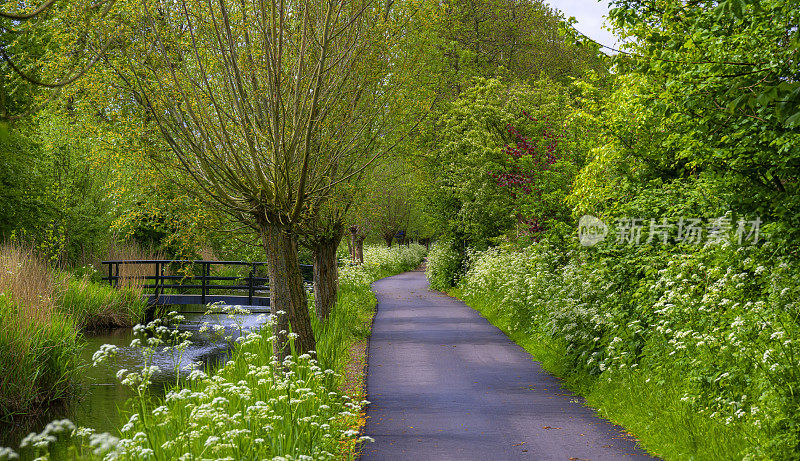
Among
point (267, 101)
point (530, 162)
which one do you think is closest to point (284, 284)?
point (267, 101)

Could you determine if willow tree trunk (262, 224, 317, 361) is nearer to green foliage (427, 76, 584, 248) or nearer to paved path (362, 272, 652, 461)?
paved path (362, 272, 652, 461)

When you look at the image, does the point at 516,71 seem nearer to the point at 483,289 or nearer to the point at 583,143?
the point at 483,289

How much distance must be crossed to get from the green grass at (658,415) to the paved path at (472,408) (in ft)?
0.65

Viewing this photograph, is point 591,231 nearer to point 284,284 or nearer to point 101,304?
point 284,284

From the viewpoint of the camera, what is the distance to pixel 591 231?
11.3m

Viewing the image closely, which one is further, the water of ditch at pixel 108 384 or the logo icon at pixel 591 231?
the logo icon at pixel 591 231

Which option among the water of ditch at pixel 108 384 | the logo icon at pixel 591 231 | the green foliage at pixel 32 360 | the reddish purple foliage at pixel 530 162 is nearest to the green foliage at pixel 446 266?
the reddish purple foliage at pixel 530 162

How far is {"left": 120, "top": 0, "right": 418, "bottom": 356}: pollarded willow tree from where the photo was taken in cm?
776

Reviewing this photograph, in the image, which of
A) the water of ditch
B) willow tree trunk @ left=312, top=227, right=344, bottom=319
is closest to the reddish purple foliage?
willow tree trunk @ left=312, top=227, right=344, bottom=319

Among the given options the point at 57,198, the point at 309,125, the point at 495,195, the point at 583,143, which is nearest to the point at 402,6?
the point at 309,125

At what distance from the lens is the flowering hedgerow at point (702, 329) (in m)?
5.57

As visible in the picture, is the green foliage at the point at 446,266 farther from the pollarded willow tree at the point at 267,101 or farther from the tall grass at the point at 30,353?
the pollarded willow tree at the point at 267,101

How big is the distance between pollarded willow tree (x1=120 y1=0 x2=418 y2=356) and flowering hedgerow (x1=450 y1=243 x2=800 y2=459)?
4.25 metres

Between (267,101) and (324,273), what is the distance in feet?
27.9
